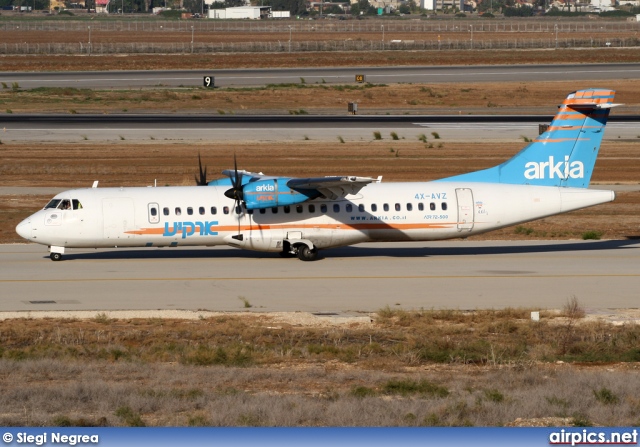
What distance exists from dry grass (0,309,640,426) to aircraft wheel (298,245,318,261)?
26.3 feet

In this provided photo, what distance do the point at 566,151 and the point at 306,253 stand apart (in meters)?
9.71

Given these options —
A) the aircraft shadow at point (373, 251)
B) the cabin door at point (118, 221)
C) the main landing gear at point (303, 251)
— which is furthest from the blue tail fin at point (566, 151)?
the cabin door at point (118, 221)

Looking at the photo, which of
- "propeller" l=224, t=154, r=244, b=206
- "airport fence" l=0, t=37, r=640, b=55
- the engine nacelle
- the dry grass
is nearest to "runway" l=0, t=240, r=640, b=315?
the dry grass

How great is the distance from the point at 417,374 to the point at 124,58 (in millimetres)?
117341

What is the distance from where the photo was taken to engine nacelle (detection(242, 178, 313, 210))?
31.0 meters

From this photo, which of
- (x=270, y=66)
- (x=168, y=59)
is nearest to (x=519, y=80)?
(x=270, y=66)

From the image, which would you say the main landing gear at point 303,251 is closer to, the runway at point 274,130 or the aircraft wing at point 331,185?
the aircraft wing at point 331,185

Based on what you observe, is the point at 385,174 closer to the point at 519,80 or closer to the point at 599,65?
the point at 519,80

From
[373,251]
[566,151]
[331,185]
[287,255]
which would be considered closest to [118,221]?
[287,255]

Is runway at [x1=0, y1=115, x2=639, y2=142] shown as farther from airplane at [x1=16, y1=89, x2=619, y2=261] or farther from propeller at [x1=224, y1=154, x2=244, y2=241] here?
propeller at [x1=224, y1=154, x2=244, y2=241]

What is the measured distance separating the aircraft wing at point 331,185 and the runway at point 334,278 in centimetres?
243

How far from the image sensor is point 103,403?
604 inches

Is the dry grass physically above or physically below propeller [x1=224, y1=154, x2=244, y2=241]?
below

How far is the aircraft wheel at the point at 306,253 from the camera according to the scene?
32281mm
